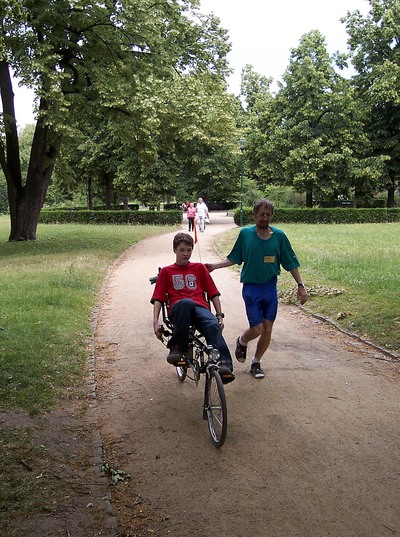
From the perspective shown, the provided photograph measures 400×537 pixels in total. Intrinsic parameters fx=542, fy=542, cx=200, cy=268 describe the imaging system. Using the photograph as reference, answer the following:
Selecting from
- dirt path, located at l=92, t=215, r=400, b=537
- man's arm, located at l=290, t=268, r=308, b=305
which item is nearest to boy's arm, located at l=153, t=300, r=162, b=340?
dirt path, located at l=92, t=215, r=400, b=537

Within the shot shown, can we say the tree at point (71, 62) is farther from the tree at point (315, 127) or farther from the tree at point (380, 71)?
the tree at point (380, 71)

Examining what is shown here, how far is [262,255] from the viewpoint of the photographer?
19.1 ft

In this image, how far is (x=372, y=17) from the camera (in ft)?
134

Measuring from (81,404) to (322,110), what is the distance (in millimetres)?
39243

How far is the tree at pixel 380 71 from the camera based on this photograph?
1548 inches

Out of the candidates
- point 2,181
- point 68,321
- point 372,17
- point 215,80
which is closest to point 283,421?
point 68,321

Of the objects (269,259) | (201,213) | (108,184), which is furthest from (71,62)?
(108,184)

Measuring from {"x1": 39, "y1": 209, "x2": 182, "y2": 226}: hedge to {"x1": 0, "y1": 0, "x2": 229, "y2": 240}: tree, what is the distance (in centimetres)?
1454

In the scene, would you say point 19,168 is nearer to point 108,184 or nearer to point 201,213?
point 201,213

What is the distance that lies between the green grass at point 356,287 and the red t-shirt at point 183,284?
10.5ft

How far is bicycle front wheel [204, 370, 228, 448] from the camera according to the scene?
432cm

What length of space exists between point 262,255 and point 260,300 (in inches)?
19.3

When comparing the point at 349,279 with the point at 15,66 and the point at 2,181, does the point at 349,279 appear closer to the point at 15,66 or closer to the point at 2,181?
the point at 15,66

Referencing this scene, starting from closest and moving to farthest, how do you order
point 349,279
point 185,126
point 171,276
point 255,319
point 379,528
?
point 379,528 → point 171,276 → point 255,319 → point 349,279 → point 185,126
